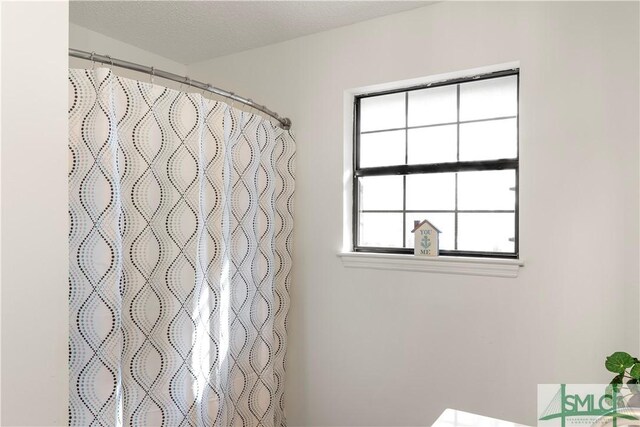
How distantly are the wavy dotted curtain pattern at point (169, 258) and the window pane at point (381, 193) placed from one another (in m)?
0.51

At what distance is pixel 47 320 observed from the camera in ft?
3.18

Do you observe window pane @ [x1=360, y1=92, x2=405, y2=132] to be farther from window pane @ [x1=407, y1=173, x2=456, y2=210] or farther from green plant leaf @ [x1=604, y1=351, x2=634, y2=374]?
green plant leaf @ [x1=604, y1=351, x2=634, y2=374]

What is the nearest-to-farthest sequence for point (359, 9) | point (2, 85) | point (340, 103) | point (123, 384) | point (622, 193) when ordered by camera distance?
point (2, 85) → point (123, 384) → point (622, 193) → point (359, 9) → point (340, 103)

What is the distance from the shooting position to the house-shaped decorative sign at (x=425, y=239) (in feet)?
7.36

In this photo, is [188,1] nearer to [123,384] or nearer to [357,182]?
[357,182]

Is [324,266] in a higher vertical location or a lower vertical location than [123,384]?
higher

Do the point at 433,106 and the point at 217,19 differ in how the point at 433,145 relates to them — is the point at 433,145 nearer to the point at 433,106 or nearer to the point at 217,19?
the point at 433,106

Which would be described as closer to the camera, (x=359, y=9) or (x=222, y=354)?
(x=222, y=354)

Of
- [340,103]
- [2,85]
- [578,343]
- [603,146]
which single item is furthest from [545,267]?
[2,85]

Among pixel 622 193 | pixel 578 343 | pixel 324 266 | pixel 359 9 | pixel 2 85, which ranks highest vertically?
pixel 359 9

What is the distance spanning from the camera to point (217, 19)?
2.43 metres

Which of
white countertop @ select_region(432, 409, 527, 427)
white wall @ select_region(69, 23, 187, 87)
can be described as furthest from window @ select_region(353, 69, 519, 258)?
white wall @ select_region(69, 23, 187, 87)

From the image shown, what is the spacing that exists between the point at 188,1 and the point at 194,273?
4.51 feet

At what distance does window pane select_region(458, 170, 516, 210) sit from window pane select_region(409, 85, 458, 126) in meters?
0.32
